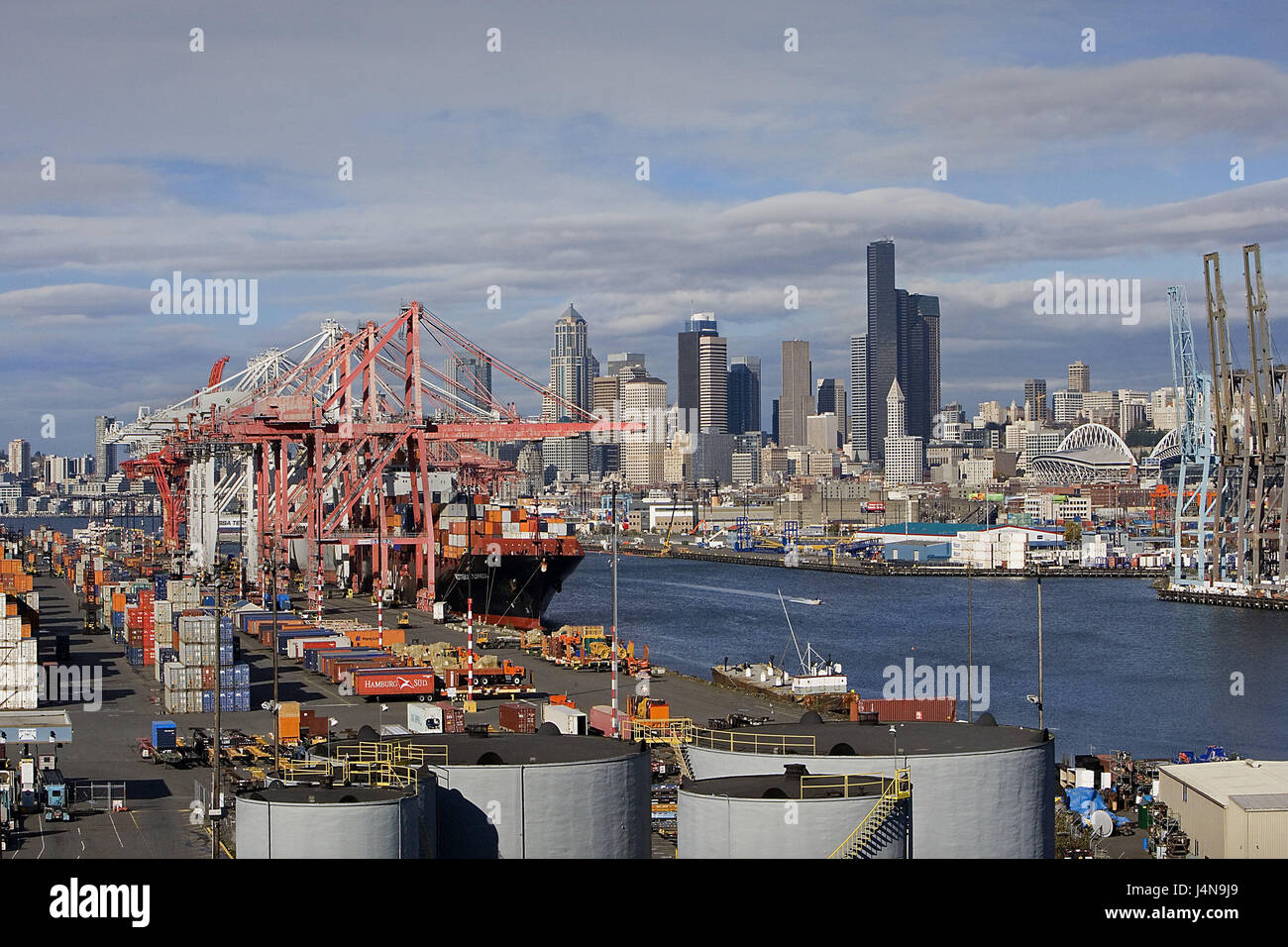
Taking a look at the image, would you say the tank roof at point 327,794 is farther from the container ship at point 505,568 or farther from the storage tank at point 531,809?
the container ship at point 505,568

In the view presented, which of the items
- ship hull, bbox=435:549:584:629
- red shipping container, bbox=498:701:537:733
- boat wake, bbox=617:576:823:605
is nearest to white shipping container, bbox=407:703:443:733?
red shipping container, bbox=498:701:537:733

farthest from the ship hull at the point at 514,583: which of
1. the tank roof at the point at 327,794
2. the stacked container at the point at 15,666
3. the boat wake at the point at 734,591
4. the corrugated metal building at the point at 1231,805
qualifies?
the tank roof at the point at 327,794

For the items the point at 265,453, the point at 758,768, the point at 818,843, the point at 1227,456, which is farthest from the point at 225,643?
the point at 1227,456

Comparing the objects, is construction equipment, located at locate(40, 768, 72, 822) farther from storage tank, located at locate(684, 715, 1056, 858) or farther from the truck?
the truck

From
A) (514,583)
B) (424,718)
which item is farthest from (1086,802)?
(514,583)
